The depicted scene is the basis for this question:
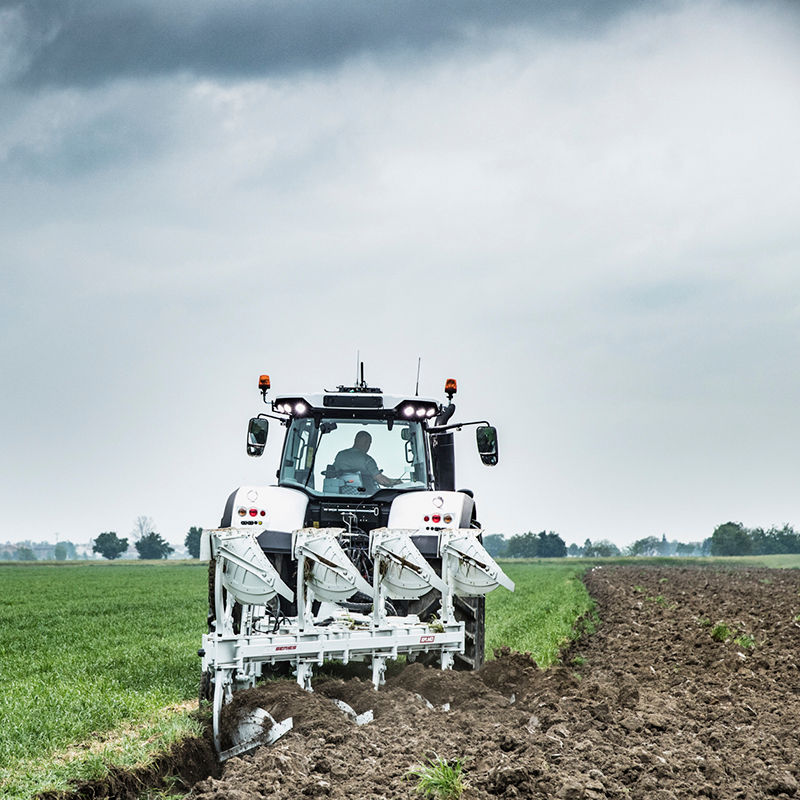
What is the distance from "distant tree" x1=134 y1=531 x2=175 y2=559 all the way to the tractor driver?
4502 inches

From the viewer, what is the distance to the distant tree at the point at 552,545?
128125mm

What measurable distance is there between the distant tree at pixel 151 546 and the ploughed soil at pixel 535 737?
114803 mm

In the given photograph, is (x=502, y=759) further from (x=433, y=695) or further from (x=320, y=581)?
(x=320, y=581)

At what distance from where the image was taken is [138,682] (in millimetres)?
10586

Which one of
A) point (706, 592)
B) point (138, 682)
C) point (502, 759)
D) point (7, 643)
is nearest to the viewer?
point (502, 759)

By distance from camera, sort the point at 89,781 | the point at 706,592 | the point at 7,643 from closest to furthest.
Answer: the point at 89,781, the point at 7,643, the point at 706,592

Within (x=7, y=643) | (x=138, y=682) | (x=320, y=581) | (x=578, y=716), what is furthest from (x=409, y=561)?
(x=7, y=643)

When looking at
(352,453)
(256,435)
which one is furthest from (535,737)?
(256,435)

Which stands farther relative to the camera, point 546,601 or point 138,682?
point 546,601

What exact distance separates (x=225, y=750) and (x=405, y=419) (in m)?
4.03

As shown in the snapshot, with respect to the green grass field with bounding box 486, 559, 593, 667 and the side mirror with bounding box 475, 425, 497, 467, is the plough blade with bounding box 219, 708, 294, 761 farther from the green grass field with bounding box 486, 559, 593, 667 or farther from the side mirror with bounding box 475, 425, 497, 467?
the green grass field with bounding box 486, 559, 593, 667

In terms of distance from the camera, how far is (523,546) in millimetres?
135250

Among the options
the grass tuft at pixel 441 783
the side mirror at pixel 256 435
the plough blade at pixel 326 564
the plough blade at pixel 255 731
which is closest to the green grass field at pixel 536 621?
the side mirror at pixel 256 435

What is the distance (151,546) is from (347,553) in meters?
116
